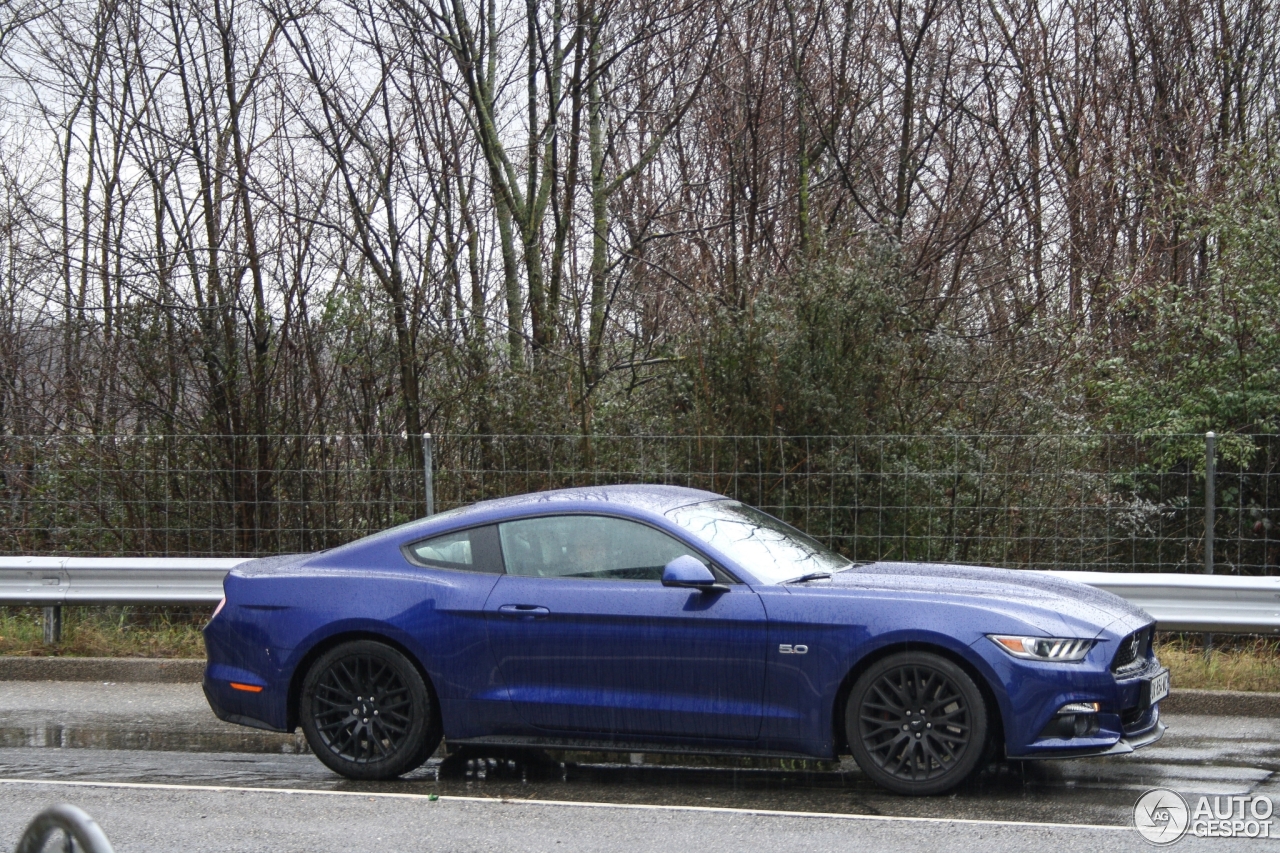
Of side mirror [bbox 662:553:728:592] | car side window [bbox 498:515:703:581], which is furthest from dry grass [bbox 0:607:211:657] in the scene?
side mirror [bbox 662:553:728:592]

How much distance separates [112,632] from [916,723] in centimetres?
679

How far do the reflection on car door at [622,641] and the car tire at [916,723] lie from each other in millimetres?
480

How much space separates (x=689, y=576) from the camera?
19.9 feet

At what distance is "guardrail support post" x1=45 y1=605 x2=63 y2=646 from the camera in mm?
9992

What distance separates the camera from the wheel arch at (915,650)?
5.81 meters

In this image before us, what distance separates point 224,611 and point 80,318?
7809 mm

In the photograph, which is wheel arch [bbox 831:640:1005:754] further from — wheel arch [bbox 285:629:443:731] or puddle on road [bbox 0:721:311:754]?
puddle on road [bbox 0:721:311:754]

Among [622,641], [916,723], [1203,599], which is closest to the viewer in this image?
[916,723]

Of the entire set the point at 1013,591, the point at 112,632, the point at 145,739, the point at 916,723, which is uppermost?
the point at 1013,591

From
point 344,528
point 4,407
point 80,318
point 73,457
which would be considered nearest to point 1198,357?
point 344,528

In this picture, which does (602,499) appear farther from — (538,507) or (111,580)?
(111,580)

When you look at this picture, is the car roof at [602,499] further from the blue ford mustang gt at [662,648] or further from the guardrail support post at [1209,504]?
the guardrail support post at [1209,504]

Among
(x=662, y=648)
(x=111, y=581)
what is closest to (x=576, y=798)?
(x=662, y=648)

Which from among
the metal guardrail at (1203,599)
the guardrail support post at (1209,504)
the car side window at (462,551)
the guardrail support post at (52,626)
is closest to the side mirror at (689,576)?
the car side window at (462,551)
